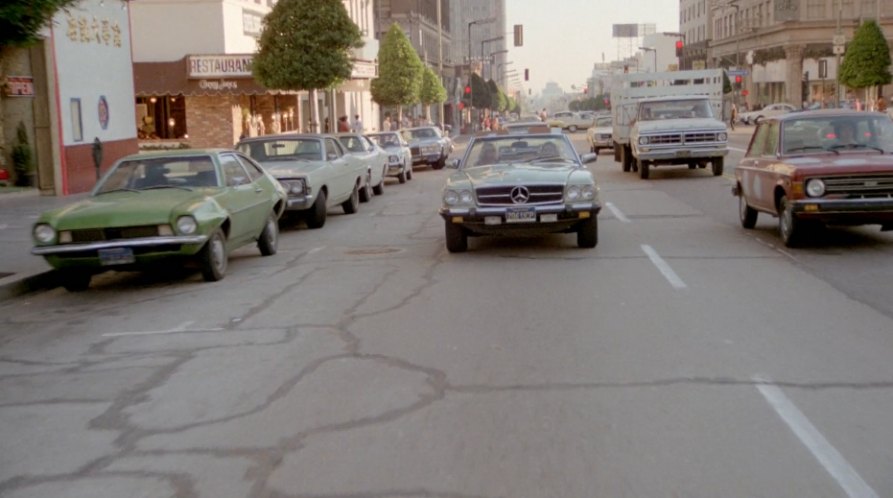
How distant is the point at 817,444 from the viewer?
5.41 metres

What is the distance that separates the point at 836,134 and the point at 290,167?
8316mm

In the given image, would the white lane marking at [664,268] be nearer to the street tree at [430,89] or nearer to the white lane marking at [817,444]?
the white lane marking at [817,444]

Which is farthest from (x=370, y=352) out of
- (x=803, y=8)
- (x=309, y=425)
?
(x=803, y=8)

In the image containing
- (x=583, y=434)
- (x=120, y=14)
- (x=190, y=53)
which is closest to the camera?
(x=583, y=434)

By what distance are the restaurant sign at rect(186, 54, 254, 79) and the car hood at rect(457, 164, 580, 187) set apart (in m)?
24.2

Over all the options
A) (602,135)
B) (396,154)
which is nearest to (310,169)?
(396,154)

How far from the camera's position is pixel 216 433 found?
232 inches

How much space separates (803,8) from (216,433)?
82.5m

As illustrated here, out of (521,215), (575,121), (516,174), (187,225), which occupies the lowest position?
(521,215)

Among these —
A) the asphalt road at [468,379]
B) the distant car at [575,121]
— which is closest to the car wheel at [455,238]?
the asphalt road at [468,379]

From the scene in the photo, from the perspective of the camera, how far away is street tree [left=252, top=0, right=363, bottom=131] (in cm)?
3362

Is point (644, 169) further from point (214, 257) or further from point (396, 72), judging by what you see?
point (396, 72)

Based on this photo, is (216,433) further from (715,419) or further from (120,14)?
(120,14)

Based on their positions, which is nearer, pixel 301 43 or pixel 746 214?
pixel 746 214
